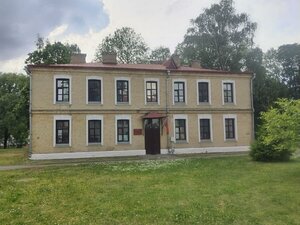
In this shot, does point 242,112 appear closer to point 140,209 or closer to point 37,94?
point 37,94

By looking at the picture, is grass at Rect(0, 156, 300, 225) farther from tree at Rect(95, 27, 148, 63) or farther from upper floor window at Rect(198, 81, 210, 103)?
tree at Rect(95, 27, 148, 63)

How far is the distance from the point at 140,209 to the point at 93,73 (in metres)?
19.0

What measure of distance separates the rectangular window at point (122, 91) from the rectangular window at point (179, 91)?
4182 millimetres

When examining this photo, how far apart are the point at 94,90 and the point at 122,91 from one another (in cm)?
226

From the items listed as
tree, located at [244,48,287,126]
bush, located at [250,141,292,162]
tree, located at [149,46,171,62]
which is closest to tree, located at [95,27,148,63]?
tree, located at [149,46,171,62]

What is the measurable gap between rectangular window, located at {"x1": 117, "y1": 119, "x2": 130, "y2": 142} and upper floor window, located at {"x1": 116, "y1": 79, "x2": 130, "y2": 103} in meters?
1.72

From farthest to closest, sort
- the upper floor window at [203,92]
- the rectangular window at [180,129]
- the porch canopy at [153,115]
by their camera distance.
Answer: the upper floor window at [203,92], the rectangular window at [180,129], the porch canopy at [153,115]

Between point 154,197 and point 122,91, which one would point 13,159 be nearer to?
point 122,91

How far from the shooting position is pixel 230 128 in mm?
30484

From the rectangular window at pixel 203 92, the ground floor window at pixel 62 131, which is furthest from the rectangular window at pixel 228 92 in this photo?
the ground floor window at pixel 62 131

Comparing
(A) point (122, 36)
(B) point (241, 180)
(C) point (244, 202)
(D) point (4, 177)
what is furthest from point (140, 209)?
(A) point (122, 36)

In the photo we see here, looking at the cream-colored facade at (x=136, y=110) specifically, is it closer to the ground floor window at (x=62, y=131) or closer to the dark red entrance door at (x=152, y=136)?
the ground floor window at (x=62, y=131)

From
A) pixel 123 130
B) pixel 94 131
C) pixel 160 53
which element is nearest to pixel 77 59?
pixel 94 131

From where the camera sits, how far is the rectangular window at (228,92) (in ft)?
101
